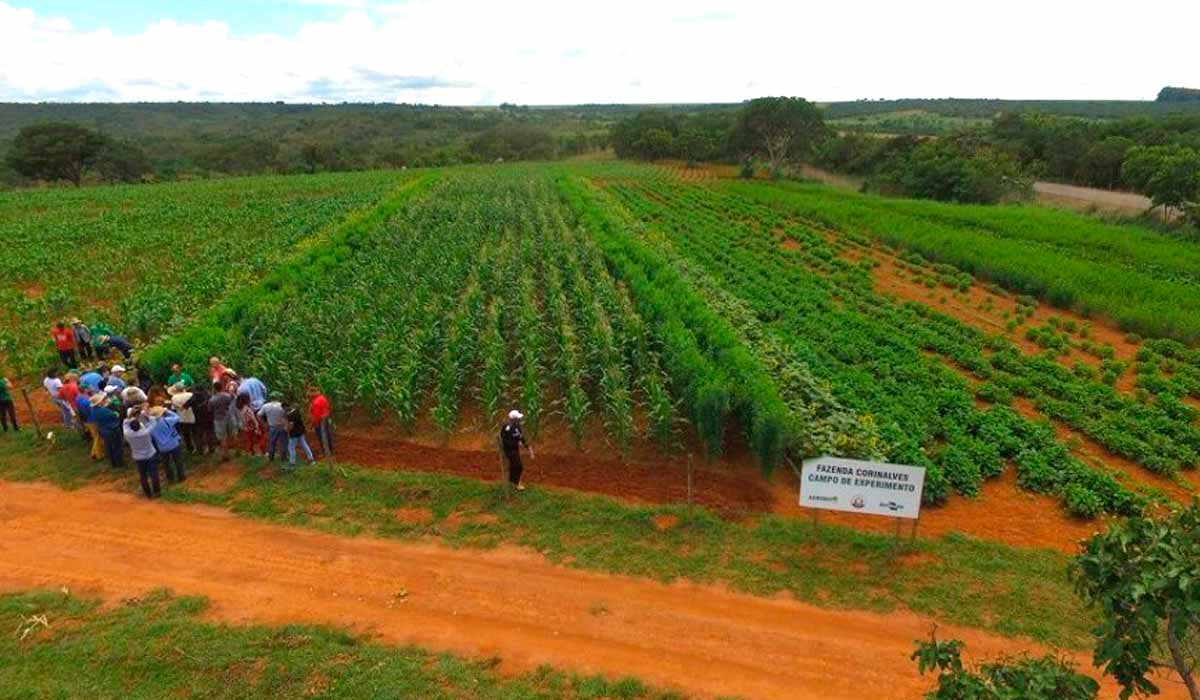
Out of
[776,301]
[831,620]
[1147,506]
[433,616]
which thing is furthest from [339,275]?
[1147,506]

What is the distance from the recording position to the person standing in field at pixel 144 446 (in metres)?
11.1

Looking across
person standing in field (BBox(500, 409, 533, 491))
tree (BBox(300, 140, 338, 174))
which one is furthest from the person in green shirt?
tree (BBox(300, 140, 338, 174))

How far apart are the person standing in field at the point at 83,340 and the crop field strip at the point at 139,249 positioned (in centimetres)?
86

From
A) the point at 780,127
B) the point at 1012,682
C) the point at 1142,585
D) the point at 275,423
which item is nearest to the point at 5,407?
the point at 275,423

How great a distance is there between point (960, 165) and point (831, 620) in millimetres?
52411

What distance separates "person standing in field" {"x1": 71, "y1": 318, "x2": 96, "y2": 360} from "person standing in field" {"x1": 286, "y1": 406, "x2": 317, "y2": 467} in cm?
877

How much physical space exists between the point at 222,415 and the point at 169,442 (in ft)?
3.93

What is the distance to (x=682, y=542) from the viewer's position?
411 inches

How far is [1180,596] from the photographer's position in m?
3.49

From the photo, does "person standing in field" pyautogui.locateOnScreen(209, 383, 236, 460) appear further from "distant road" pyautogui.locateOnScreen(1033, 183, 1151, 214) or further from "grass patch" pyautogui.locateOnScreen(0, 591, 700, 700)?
"distant road" pyautogui.locateOnScreen(1033, 183, 1151, 214)

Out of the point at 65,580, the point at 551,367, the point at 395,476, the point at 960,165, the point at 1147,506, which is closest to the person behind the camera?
the point at 65,580

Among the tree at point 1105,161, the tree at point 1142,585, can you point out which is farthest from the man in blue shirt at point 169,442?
the tree at point 1105,161

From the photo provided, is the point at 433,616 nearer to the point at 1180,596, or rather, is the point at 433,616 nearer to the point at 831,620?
the point at 831,620

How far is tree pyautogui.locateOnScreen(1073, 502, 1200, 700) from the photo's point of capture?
346 centimetres
